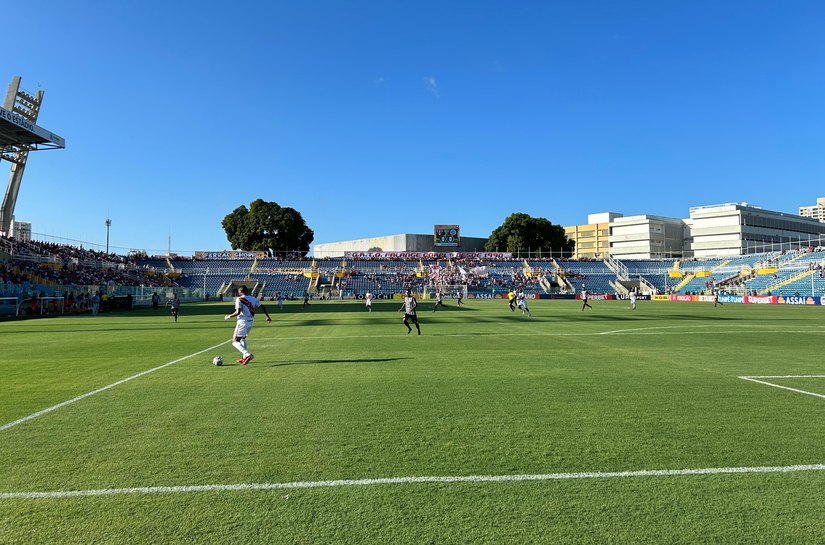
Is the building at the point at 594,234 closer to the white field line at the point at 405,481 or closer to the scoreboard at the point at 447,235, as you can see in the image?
the scoreboard at the point at 447,235

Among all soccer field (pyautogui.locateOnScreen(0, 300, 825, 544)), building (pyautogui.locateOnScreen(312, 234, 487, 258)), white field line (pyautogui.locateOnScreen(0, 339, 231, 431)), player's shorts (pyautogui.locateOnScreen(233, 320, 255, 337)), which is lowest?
white field line (pyautogui.locateOnScreen(0, 339, 231, 431))

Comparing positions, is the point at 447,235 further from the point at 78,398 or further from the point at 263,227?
the point at 78,398

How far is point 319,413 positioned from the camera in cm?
740

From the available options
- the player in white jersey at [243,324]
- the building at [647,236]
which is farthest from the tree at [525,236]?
the player in white jersey at [243,324]

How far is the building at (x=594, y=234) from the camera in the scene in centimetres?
13738

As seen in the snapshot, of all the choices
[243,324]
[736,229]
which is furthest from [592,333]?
[736,229]

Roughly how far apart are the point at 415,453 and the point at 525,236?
103803mm

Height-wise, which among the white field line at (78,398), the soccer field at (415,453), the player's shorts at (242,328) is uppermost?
the player's shorts at (242,328)

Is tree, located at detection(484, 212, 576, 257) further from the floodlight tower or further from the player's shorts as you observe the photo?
the player's shorts

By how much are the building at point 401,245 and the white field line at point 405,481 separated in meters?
93.1

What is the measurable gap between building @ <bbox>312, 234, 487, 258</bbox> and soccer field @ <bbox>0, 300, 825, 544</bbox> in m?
88.4

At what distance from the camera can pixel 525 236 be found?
4181 inches

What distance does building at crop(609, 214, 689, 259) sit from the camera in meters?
121

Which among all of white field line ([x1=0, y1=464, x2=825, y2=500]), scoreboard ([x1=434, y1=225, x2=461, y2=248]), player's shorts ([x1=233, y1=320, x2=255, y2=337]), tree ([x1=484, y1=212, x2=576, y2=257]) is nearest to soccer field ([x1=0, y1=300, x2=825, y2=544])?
white field line ([x1=0, y1=464, x2=825, y2=500])
